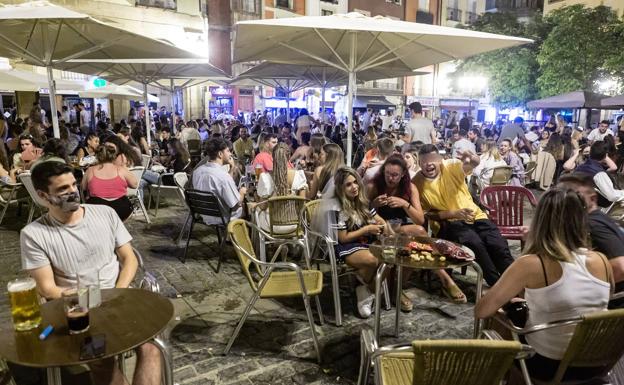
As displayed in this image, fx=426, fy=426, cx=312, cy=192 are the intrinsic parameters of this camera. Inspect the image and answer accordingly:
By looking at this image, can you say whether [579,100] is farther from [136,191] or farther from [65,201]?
[65,201]

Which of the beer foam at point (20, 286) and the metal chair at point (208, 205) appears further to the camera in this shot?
the metal chair at point (208, 205)

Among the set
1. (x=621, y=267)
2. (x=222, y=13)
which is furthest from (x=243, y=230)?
(x=222, y=13)

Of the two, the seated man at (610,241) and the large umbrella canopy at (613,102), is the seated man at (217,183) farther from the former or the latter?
the large umbrella canopy at (613,102)

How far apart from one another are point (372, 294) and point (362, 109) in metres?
28.7

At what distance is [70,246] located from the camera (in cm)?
245

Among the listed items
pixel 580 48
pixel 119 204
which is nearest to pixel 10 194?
pixel 119 204

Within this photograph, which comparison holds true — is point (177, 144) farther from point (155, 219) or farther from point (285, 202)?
point (285, 202)

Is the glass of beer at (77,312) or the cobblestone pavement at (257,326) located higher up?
the glass of beer at (77,312)

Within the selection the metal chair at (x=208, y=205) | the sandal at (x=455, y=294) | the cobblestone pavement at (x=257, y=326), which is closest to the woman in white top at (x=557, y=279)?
the cobblestone pavement at (x=257, y=326)

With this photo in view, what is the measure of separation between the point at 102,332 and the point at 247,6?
93.0ft

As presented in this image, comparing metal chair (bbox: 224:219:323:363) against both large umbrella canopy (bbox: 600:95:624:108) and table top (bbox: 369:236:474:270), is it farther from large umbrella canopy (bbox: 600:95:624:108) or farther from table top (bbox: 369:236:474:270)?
large umbrella canopy (bbox: 600:95:624:108)

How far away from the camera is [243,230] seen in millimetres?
3443

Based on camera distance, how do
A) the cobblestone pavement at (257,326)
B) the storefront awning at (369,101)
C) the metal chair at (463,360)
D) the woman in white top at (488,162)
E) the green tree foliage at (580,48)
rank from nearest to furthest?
1. the metal chair at (463,360)
2. the cobblestone pavement at (257,326)
3. the woman in white top at (488,162)
4. the green tree foliage at (580,48)
5. the storefront awning at (369,101)

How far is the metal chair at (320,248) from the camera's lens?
3580 millimetres
